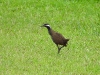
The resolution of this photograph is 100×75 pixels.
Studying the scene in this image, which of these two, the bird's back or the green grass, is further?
the bird's back

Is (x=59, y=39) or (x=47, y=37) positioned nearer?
(x=59, y=39)

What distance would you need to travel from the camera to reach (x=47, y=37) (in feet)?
49.3

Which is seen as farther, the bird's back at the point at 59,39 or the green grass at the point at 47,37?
the bird's back at the point at 59,39

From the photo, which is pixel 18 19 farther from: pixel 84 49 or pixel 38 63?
pixel 38 63

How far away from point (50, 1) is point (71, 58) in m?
7.69

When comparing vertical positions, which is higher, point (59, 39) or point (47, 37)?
point (59, 39)

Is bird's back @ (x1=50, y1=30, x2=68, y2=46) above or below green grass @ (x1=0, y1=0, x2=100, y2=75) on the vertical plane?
above

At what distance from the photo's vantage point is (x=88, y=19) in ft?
57.5

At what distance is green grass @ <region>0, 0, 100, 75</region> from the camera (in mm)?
11828

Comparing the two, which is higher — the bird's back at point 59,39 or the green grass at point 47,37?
the bird's back at point 59,39

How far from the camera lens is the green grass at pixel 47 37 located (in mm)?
11828

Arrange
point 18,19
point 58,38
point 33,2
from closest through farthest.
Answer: point 58,38 → point 18,19 → point 33,2

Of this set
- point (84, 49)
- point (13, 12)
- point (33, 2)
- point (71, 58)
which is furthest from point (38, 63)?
point (33, 2)

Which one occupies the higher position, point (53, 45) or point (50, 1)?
point (53, 45)
